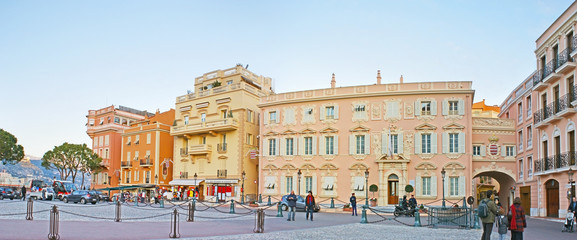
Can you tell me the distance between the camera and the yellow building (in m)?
50.0

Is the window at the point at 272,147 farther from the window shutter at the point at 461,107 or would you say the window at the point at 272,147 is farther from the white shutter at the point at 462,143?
the window shutter at the point at 461,107

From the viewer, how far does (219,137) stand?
2032 inches

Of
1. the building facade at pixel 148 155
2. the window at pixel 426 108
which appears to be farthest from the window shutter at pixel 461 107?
the building facade at pixel 148 155

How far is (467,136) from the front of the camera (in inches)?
1540

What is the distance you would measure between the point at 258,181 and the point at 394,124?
1547 centimetres

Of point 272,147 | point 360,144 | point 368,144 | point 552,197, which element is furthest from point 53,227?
point 272,147

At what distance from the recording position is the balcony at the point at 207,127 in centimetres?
4971

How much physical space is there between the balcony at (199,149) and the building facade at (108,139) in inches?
619

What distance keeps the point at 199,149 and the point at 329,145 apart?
606 inches

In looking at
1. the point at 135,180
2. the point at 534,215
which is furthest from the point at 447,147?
the point at 135,180

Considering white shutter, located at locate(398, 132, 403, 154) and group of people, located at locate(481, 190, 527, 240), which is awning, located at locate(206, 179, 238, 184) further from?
group of people, located at locate(481, 190, 527, 240)

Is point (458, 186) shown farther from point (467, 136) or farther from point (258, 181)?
point (258, 181)

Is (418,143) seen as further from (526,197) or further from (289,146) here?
(289,146)

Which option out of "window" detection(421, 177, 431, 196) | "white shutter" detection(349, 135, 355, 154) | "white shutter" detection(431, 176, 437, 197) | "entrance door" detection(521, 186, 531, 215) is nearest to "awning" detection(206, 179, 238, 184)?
"white shutter" detection(349, 135, 355, 154)
